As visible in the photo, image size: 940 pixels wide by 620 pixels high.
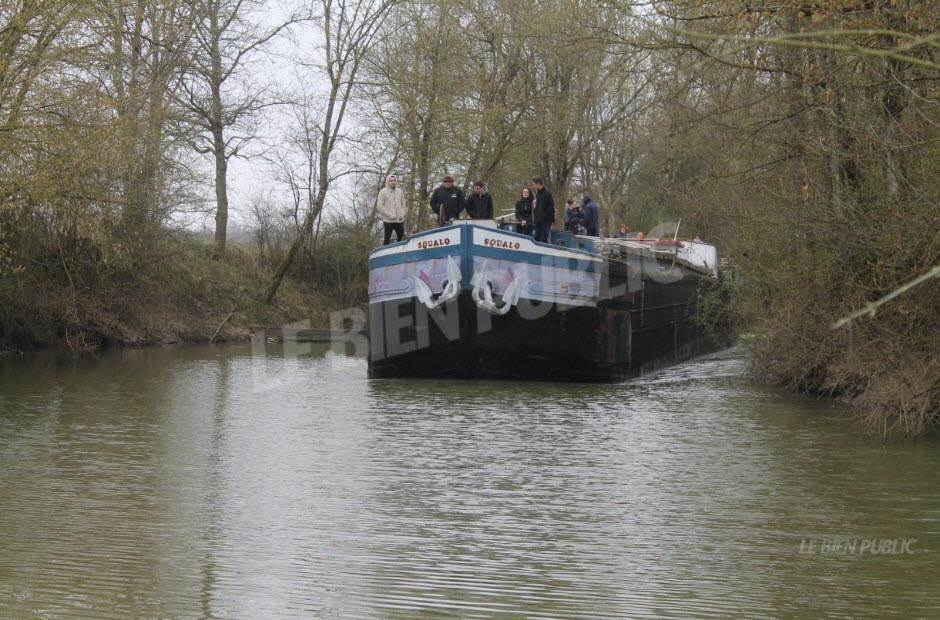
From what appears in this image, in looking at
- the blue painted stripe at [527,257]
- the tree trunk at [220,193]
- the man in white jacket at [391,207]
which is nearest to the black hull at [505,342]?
Answer: the blue painted stripe at [527,257]

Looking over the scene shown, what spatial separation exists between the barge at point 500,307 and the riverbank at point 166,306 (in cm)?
768

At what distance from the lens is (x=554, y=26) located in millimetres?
23484

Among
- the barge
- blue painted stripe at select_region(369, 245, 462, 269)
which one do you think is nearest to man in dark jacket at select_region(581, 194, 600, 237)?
the barge

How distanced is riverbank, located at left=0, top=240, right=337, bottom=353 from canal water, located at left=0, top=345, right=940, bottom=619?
26.8 ft

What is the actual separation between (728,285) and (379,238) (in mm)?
15854

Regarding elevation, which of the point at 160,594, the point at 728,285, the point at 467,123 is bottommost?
the point at 160,594

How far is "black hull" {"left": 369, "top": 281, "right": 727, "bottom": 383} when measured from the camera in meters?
15.9

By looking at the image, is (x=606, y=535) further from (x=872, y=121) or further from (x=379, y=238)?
(x=379, y=238)

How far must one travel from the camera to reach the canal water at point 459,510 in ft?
18.4

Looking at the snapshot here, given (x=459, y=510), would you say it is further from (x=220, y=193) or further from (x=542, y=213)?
(x=220, y=193)

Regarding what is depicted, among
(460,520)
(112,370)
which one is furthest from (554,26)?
(460,520)

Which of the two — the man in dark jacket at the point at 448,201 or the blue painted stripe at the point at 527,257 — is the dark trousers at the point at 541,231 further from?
the man in dark jacket at the point at 448,201

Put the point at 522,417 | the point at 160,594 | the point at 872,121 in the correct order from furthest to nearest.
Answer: the point at 522,417, the point at 872,121, the point at 160,594

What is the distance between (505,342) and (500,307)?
1.85 feet
